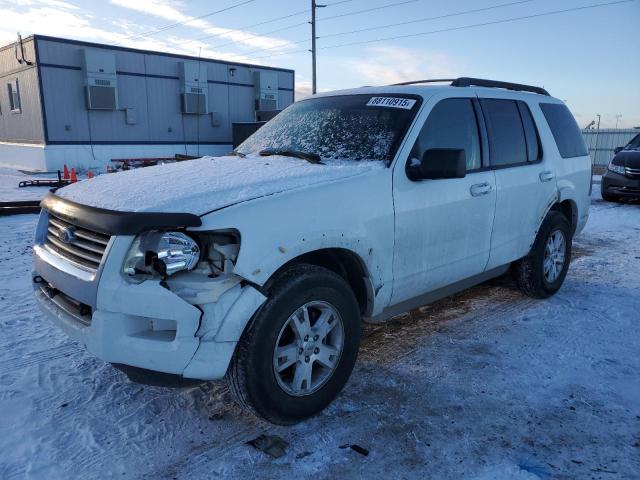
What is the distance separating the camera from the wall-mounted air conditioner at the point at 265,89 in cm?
2508

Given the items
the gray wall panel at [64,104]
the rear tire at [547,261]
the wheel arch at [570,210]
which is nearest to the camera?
the rear tire at [547,261]

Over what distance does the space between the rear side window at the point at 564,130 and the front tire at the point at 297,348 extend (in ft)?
10.5

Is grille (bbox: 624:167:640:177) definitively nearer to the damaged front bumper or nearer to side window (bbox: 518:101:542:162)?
side window (bbox: 518:101:542:162)

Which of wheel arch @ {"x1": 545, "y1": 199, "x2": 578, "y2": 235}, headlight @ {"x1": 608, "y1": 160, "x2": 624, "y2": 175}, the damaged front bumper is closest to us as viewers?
the damaged front bumper

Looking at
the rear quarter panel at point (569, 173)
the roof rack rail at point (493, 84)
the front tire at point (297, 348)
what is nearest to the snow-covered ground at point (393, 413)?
the front tire at point (297, 348)

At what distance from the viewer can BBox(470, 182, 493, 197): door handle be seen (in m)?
3.78

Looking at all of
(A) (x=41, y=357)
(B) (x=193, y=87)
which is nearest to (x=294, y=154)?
(A) (x=41, y=357)

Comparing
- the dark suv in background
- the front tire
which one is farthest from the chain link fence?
the front tire

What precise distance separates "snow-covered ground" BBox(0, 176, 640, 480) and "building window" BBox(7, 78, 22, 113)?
796 inches

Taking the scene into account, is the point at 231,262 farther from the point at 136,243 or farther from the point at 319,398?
the point at 319,398

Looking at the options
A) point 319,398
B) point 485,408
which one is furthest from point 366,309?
point 485,408

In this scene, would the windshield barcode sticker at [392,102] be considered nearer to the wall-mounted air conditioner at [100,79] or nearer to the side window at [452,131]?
the side window at [452,131]

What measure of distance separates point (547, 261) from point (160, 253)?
3.95 meters

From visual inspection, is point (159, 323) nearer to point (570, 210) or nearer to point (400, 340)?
point (400, 340)
